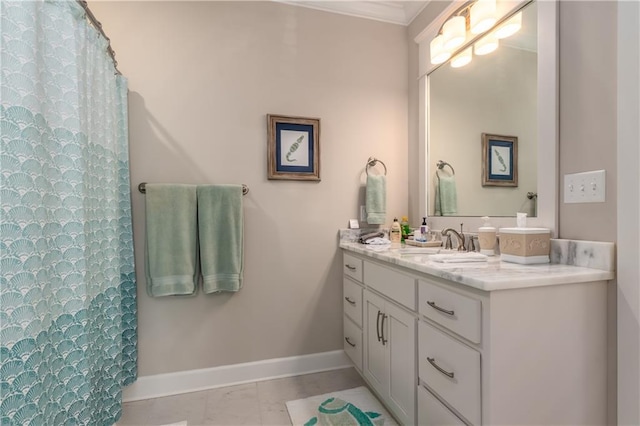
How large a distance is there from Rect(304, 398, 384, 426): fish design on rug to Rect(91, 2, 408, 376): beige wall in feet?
1.51

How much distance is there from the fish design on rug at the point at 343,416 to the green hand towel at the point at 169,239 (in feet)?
3.31

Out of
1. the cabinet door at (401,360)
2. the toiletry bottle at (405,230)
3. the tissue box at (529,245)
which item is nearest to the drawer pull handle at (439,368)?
the cabinet door at (401,360)

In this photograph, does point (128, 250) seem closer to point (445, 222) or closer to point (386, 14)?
point (445, 222)

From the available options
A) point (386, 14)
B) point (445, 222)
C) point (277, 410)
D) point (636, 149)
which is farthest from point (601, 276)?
point (386, 14)

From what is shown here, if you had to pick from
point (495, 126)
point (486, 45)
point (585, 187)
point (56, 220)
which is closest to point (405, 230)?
point (495, 126)

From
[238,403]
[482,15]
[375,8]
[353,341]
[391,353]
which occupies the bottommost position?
[238,403]

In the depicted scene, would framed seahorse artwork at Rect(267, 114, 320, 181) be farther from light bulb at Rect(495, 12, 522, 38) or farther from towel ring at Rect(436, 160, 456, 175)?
light bulb at Rect(495, 12, 522, 38)

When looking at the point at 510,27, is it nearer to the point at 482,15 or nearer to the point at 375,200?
the point at 482,15

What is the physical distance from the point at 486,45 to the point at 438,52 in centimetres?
30

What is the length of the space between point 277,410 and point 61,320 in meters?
1.20

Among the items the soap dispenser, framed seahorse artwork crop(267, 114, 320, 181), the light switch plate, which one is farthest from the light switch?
the light switch plate

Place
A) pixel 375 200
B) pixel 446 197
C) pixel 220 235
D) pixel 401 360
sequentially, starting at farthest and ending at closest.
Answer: pixel 375 200 < pixel 446 197 < pixel 220 235 < pixel 401 360

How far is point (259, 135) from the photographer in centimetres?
197

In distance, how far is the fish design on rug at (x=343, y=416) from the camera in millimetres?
1530
